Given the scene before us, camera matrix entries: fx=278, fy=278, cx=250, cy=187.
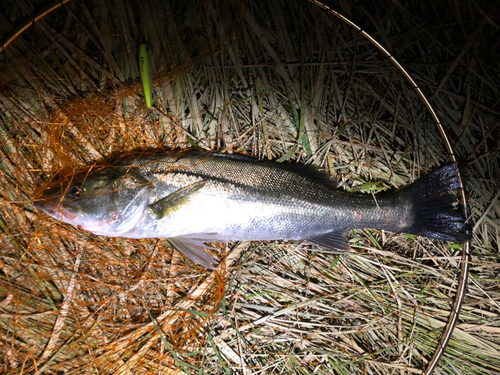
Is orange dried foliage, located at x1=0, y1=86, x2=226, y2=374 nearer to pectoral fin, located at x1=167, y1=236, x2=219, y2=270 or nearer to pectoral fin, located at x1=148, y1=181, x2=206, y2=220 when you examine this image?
pectoral fin, located at x1=167, y1=236, x2=219, y2=270

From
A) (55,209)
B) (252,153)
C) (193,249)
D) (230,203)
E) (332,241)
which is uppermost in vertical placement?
(252,153)

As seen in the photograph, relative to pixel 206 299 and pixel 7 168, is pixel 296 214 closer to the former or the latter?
pixel 206 299

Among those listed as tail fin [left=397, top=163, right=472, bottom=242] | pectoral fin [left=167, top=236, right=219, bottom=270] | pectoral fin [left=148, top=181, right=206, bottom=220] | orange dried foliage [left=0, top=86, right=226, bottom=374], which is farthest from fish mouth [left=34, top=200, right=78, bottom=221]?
tail fin [left=397, top=163, right=472, bottom=242]

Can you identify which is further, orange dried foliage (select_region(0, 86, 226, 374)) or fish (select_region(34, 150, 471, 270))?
orange dried foliage (select_region(0, 86, 226, 374))

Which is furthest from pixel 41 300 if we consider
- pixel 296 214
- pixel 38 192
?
pixel 296 214

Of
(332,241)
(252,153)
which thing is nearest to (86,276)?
(252,153)

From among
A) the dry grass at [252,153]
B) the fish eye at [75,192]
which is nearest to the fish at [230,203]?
the fish eye at [75,192]

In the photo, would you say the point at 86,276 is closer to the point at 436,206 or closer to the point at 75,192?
the point at 75,192
